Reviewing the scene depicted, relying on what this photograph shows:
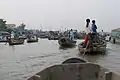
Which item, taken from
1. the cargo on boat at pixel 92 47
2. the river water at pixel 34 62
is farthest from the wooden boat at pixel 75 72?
the cargo on boat at pixel 92 47

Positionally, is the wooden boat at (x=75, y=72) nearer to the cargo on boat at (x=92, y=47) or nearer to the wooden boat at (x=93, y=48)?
the cargo on boat at (x=92, y=47)

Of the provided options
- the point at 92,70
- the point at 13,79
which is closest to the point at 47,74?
the point at 92,70

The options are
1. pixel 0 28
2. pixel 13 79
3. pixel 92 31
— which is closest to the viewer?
pixel 13 79

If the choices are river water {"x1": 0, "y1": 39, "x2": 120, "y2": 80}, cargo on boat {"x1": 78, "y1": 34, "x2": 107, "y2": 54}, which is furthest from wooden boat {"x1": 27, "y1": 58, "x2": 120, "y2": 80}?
cargo on boat {"x1": 78, "y1": 34, "x2": 107, "y2": 54}

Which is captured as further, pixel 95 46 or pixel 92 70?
pixel 95 46

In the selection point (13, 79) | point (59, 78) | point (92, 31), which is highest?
point (92, 31)

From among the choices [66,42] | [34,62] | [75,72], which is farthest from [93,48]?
[66,42]

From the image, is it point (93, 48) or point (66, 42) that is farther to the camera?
point (66, 42)

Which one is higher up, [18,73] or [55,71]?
[55,71]

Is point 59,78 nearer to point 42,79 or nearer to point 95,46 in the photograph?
point 42,79

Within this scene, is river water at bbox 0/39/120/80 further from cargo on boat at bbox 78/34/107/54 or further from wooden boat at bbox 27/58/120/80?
wooden boat at bbox 27/58/120/80

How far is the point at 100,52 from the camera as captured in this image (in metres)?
20.8

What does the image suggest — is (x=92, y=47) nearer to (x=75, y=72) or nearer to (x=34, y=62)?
(x=34, y=62)

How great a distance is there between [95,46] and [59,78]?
43.7 feet
